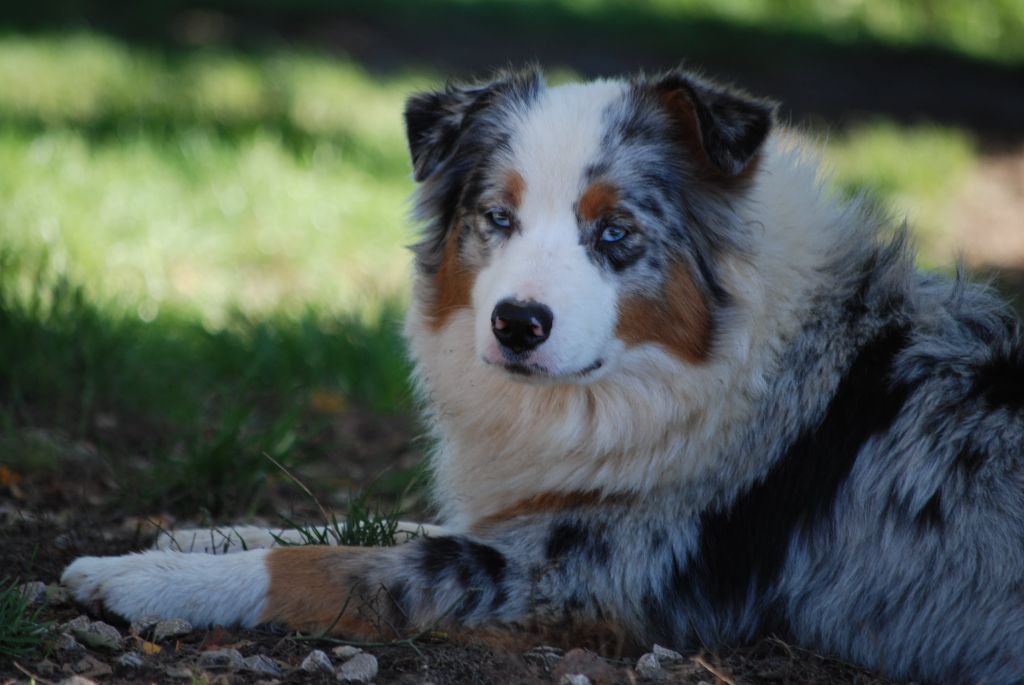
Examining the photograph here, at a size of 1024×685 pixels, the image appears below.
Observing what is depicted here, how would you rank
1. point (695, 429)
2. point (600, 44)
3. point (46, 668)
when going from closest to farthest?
point (46, 668), point (695, 429), point (600, 44)

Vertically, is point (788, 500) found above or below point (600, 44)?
below

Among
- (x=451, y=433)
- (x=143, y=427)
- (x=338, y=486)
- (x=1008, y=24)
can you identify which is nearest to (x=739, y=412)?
(x=451, y=433)

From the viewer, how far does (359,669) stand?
3.18 m

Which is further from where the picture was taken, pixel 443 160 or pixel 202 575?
pixel 443 160

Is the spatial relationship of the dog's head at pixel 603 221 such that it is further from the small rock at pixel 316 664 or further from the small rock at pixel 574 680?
the small rock at pixel 316 664

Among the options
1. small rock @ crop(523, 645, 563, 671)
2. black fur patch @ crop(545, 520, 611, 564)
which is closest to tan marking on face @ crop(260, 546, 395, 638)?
small rock @ crop(523, 645, 563, 671)

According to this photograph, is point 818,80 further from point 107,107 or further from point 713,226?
point 713,226

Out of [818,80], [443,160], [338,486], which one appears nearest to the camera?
[443,160]

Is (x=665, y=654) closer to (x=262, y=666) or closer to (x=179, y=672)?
(x=262, y=666)

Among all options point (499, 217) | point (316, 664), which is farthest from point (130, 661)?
point (499, 217)

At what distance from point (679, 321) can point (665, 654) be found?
37.3 inches

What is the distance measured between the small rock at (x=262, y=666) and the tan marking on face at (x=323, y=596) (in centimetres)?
20

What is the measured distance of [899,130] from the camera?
11797 mm

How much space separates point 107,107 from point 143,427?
17.4 feet
